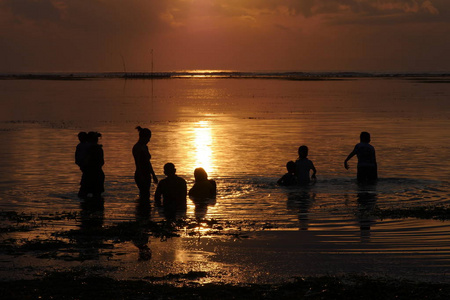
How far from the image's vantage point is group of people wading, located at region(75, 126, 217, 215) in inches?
560

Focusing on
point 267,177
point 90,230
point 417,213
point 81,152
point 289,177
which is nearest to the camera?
point 90,230

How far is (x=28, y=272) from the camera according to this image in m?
8.23

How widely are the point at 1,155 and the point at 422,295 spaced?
18.6 m

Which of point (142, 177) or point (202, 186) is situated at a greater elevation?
point (142, 177)

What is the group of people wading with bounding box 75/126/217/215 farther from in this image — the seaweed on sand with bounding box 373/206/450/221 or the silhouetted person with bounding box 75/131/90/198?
the seaweed on sand with bounding box 373/206/450/221

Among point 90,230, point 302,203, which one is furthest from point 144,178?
point 90,230

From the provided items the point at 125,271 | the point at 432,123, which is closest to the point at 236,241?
the point at 125,271

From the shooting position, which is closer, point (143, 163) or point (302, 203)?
point (302, 203)

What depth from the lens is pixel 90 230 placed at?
10.9 meters

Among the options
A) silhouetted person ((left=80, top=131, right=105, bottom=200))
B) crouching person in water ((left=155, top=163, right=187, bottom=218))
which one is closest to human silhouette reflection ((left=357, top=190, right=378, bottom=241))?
crouching person in water ((left=155, top=163, right=187, bottom=218))

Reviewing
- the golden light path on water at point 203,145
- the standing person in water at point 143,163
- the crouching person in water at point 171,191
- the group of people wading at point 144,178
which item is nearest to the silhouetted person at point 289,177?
the group of people wading at point 144,178

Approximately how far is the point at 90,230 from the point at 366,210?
5660mm

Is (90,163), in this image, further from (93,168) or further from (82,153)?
(82,153)

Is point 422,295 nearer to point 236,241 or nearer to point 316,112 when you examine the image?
point 236,241
